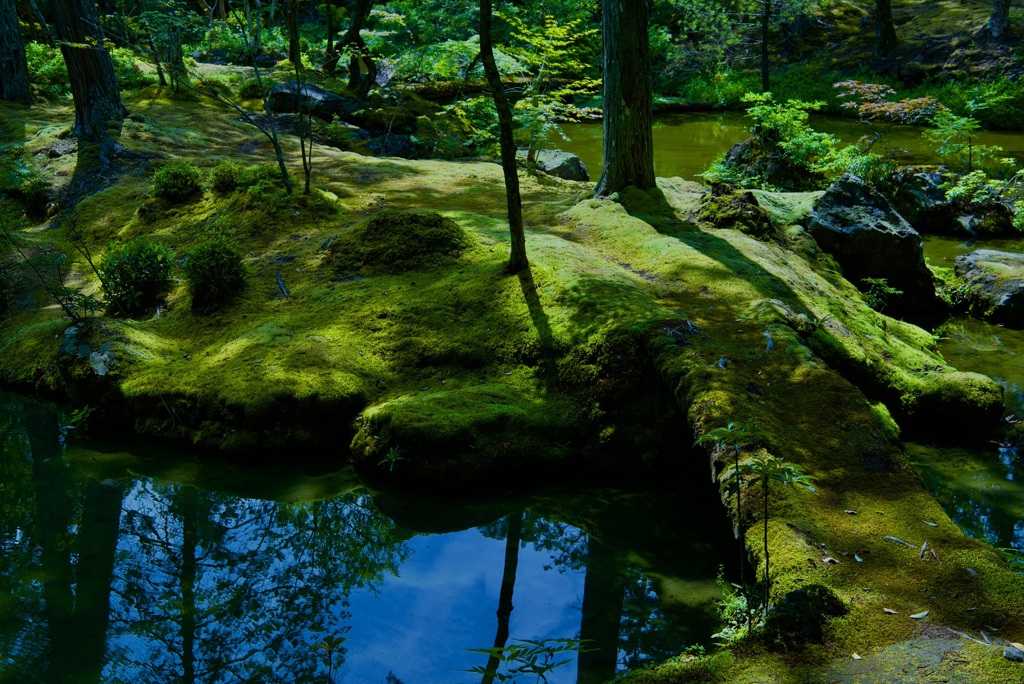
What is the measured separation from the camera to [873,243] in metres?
9.50

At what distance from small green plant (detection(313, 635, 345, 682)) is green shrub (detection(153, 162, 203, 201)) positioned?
8.05 meters

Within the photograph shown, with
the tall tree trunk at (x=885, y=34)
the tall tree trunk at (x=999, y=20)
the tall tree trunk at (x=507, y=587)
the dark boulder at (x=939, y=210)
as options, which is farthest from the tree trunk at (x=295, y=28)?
the tall tree trunk at (x=999, y=20)

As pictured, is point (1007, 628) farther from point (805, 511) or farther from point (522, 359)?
point (522, 359)

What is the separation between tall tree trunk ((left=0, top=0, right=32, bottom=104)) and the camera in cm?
1496

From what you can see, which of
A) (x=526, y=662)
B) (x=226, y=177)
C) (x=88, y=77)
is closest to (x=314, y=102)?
(x=88, y=77)

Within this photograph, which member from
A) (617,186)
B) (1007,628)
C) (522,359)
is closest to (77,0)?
(617,186)

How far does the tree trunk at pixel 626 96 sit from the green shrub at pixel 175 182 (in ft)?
19.0

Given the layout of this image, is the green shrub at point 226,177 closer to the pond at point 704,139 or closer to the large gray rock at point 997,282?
the pond at point 704,139

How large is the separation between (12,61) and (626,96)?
43.8ft

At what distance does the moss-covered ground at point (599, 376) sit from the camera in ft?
12.8

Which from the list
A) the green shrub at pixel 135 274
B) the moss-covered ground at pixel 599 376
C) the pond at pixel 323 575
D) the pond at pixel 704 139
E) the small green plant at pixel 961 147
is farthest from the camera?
the pond at pixel 704 139

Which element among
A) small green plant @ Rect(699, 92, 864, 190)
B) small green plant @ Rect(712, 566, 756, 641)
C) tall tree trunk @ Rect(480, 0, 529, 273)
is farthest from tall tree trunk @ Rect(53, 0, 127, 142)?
small green plant @ Rect(712, 566, 756, 641)

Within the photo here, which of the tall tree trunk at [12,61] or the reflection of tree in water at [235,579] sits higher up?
the tall tree trunk at [12,61]

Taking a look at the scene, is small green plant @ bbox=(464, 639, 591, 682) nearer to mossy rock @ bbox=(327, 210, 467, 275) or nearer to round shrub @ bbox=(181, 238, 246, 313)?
mossy rock @ bbox=(327, 210, 467, 275)
